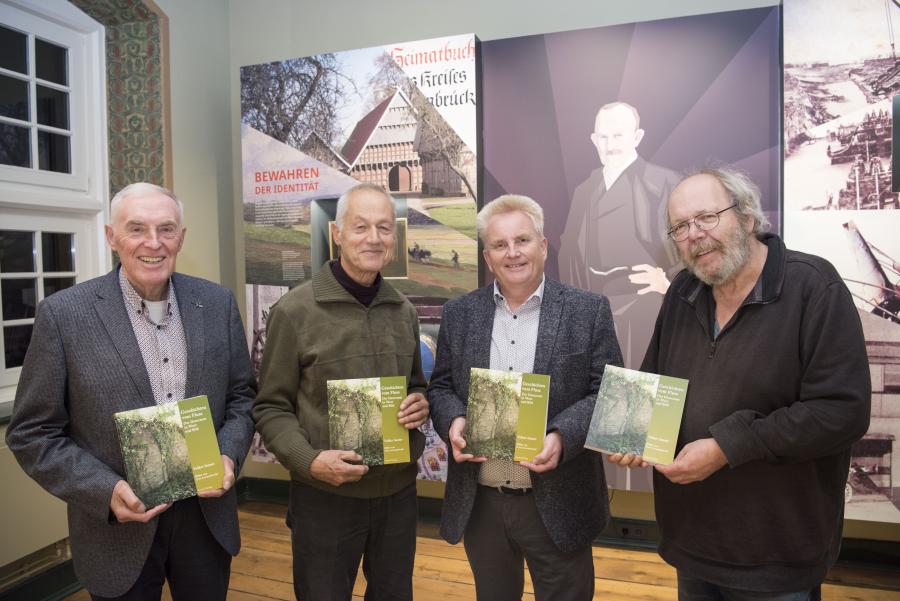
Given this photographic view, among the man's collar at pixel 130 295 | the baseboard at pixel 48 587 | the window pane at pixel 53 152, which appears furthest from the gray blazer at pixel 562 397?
the window pane at pixel 53 152

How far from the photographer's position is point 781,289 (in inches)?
53.4

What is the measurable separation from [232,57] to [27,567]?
3.33 metres

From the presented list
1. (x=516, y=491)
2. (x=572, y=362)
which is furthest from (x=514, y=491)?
(x=572, y=362)

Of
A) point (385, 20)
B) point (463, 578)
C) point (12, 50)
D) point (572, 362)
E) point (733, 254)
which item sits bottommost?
point (463, 578)

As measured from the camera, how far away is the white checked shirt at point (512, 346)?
5.37 ft

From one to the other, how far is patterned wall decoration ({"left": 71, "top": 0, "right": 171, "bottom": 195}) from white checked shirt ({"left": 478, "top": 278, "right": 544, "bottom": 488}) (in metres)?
2.63

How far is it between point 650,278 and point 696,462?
165 cm

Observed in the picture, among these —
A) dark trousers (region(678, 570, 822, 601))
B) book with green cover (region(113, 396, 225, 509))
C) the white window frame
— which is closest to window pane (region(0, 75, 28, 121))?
the white window frame

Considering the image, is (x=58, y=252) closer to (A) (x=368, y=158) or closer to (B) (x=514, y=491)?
(A) (x=368, y=158)

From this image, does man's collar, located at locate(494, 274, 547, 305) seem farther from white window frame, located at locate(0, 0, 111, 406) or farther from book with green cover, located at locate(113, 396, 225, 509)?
white window frame, located at locate(0, 0, 111, 406)

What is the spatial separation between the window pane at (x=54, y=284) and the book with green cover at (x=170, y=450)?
220 cm

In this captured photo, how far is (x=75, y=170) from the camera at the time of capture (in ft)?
10.5

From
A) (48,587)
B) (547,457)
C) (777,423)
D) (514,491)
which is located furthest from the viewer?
(48,587)

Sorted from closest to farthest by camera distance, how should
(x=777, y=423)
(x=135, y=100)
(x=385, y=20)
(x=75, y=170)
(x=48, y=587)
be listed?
(x=777, y=423)
(x=48, y=587)
(x=75, y=170)
(x=135, y=100)
(x=385, y=20)
